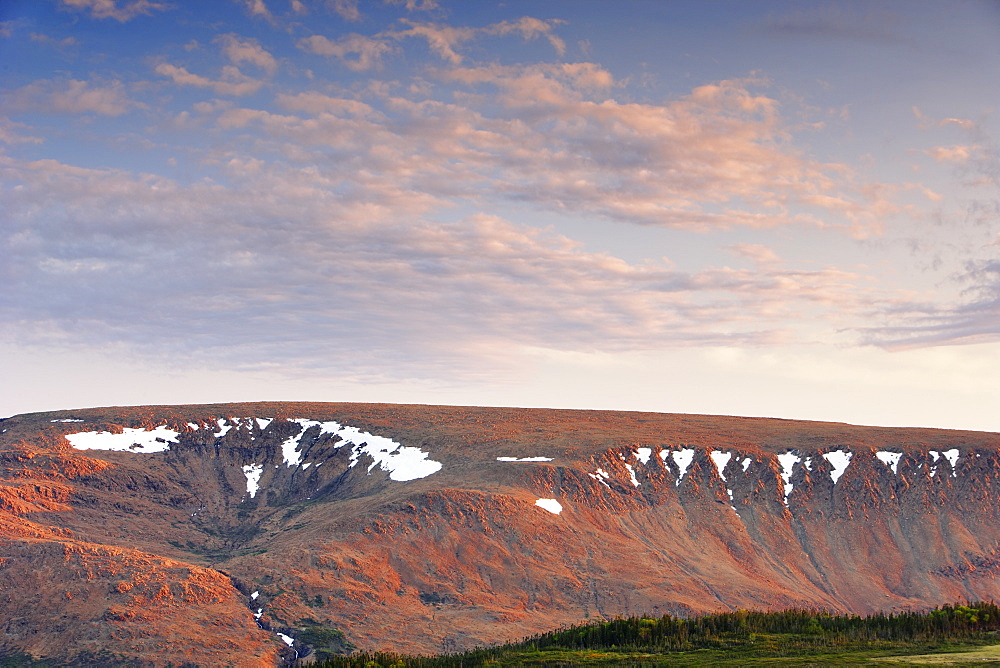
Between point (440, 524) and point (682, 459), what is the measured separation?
36293 millimetres

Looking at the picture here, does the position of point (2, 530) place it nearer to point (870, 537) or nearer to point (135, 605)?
point (135, 605)

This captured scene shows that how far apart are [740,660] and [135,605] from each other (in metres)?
63.0

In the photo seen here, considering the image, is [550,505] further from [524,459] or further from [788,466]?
[788,466]

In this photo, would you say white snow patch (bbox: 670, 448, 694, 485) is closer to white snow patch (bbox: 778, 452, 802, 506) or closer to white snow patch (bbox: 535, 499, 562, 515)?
white snow patch (bbox: 778, 452, 802, 506)

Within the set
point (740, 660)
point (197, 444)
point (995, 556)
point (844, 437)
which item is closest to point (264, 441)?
point (197, 444)

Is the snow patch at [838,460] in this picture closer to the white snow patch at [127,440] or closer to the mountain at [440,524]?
the mountain at [440,524]

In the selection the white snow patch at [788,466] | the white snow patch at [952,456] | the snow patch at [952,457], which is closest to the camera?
the white snow patch at [788,466]

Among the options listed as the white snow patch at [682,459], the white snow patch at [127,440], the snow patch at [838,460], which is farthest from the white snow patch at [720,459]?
the white snow patch at [127,440]

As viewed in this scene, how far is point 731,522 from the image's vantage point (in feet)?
379

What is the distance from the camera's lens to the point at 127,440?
428 ft

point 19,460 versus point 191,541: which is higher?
point 19,460

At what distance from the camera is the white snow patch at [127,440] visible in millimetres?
127062

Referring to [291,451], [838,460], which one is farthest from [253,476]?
[838,460]

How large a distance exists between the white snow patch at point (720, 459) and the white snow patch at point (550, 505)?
23.3m
